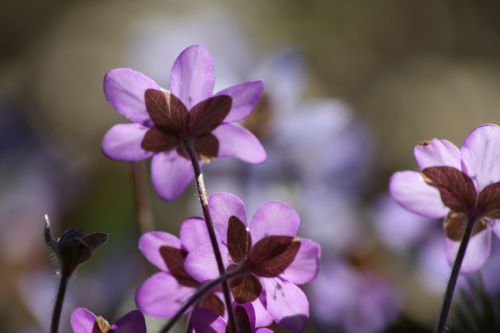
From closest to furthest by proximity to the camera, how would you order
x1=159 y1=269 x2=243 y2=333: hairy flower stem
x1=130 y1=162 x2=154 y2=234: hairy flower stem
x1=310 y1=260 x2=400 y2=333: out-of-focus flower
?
x1=159 y1=269 x2=243 y2=333: hairy flower stem, x1=130 y1=162 x2=154 y2=234: hairy flower stem, x1=310 y1=260 x2=400 y2=333: out-of-focus flower

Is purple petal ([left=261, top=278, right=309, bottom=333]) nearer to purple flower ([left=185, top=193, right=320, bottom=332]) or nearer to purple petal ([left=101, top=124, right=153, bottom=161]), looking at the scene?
purple flower ([left=185, top=193, right=320, bottom=332])

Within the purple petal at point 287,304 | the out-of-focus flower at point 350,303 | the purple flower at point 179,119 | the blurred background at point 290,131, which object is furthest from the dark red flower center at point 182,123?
the out-of-focus flower at point 350,303

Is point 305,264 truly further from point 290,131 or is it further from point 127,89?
point 290,131

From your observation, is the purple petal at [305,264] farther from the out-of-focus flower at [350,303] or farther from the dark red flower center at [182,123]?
the out-of-focus flower at [350,303]

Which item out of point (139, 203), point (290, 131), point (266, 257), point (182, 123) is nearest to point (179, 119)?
point (182, 123)

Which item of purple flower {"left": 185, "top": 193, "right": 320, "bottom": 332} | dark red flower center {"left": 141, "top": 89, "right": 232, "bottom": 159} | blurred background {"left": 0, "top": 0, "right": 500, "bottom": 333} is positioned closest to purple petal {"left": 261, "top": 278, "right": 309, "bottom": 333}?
purple flower {"left": 185, "top": 193, "right": 320, "bottom": 332}

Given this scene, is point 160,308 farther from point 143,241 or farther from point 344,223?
point 344,223

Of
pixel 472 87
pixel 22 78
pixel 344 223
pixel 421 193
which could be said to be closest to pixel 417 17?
pixel 472 87
